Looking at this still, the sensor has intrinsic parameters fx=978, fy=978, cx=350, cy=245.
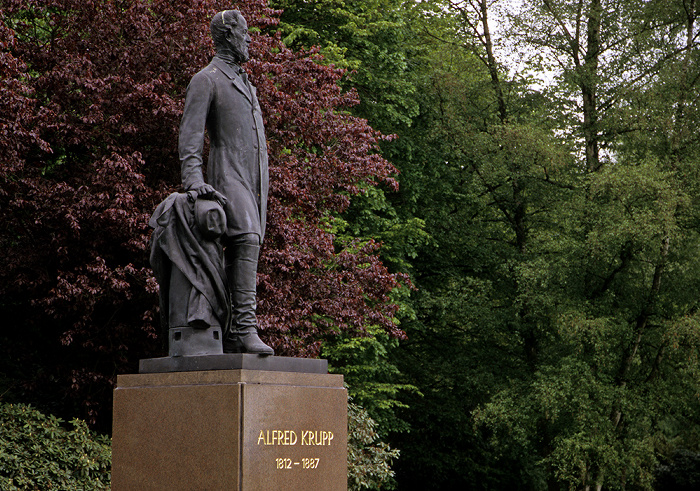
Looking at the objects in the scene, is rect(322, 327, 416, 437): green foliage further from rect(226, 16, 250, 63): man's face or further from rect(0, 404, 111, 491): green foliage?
rect(226, 16, 250, 63): man's face

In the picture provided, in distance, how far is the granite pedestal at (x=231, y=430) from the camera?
19.8 ft

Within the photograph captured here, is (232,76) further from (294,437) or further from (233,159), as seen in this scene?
(294,437)

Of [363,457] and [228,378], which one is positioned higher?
[228,378]

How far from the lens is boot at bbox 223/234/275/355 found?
673cm

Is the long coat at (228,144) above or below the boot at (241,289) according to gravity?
above

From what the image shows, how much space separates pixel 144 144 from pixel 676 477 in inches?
684

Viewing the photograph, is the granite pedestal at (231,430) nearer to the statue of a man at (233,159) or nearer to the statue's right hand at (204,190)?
the statue of a man at (233,159)

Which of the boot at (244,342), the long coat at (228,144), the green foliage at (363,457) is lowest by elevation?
the green foliage at (363,457)

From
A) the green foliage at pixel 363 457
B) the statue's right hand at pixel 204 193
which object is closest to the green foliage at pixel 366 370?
the green foliage at pixel 363 457

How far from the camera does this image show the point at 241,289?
6.82 meters

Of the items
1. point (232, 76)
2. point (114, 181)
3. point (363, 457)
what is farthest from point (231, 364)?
point (363, 457)

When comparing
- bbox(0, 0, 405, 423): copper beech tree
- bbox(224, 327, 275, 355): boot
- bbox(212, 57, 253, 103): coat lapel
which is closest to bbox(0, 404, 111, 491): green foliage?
bbox(0, 0, 405, 423): copper beech tree

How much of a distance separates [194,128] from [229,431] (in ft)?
7.13

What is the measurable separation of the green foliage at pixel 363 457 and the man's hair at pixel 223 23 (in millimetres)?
9334
